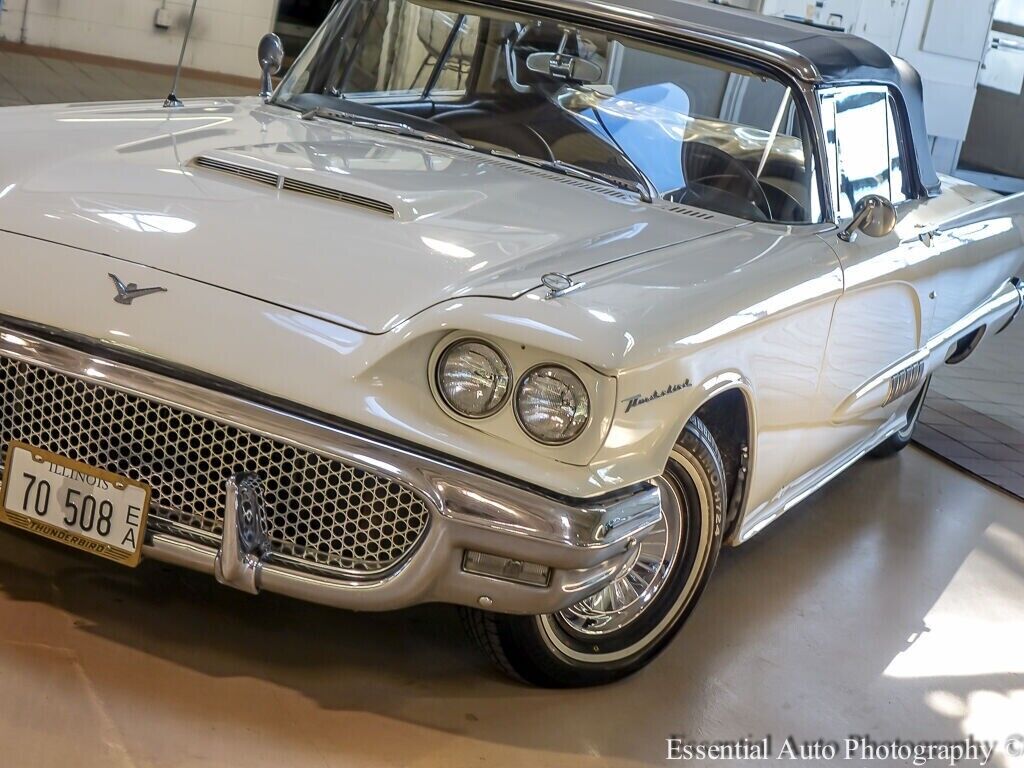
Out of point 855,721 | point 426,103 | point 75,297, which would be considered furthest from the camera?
point 426,103

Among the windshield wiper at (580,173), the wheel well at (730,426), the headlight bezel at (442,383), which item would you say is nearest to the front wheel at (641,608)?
the wheel well at (730,426)

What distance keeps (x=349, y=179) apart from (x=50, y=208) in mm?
636

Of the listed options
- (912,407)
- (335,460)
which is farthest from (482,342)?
(912,407)

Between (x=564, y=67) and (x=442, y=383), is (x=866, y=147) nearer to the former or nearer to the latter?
(x=564, y=67)

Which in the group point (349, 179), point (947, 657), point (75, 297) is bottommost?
point (947, 657)

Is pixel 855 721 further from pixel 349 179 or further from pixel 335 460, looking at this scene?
pixel 349 179

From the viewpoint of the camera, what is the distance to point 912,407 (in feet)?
16.3

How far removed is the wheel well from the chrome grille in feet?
2.75

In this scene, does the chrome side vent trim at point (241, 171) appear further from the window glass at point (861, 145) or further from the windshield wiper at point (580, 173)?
the window glass at point (861, 145)

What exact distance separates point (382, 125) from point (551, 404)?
4.87ft

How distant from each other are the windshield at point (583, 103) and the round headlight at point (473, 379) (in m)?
1.09

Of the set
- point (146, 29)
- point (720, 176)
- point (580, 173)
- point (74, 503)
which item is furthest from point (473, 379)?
point (146, 29)

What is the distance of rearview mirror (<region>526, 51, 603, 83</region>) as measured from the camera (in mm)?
3566

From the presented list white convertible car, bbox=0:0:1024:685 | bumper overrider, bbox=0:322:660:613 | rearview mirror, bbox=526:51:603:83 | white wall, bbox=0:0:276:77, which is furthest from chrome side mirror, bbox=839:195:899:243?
white wall, bbox=0:0:276:77
